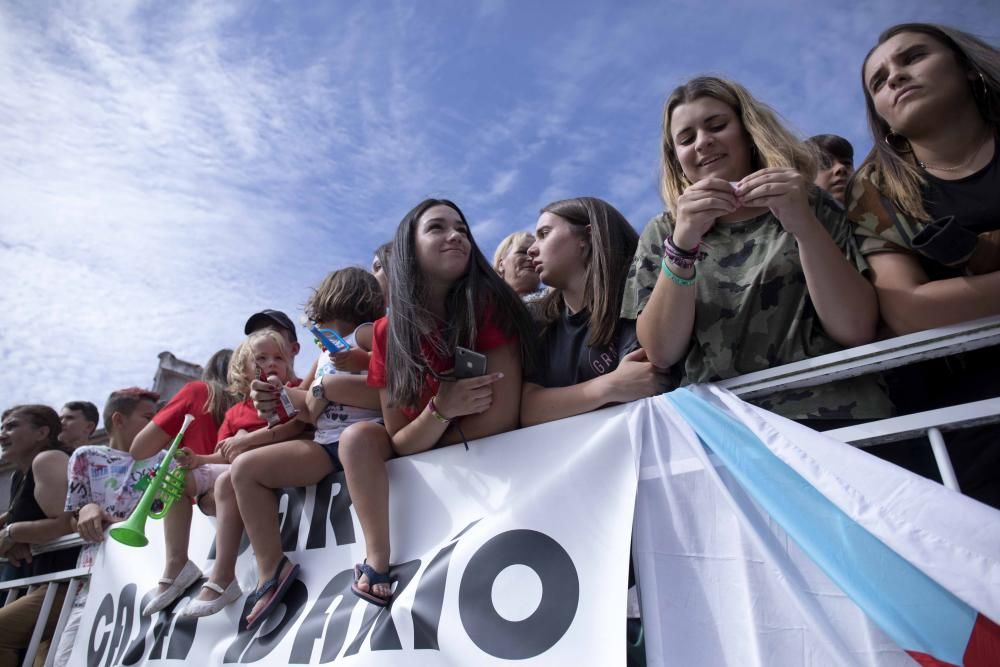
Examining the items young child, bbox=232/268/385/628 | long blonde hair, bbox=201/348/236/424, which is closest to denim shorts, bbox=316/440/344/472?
young child, bbox=232/268/385/628

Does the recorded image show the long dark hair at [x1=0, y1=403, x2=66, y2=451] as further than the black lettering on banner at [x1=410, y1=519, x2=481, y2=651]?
Yes

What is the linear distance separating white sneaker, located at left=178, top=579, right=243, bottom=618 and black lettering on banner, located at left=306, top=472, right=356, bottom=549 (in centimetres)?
47

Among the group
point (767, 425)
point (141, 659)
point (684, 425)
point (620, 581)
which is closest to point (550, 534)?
point (620, 581)

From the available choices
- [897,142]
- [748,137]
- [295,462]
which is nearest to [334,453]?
[295,462]

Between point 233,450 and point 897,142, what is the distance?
322 cm

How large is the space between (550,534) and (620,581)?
0.27m

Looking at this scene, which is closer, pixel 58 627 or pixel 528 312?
pixel 528 312

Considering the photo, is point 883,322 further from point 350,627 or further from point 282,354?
Answer: point 282,354

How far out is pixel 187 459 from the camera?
367 cm

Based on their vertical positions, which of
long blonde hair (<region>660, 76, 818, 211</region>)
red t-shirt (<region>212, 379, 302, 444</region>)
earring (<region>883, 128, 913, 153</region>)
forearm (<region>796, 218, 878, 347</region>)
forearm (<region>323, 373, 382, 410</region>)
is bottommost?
forearm (<region>796, 218, 878, 347</region>)

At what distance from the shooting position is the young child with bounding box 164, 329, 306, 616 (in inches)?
118

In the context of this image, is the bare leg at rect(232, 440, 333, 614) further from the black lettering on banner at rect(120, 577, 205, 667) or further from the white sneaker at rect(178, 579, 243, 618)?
the black lettering on banner at rect(120, 577, 205, 667)

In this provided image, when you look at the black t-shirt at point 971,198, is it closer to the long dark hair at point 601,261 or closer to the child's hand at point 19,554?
the long dark hair at point 601,261

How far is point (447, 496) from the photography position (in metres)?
2.46
